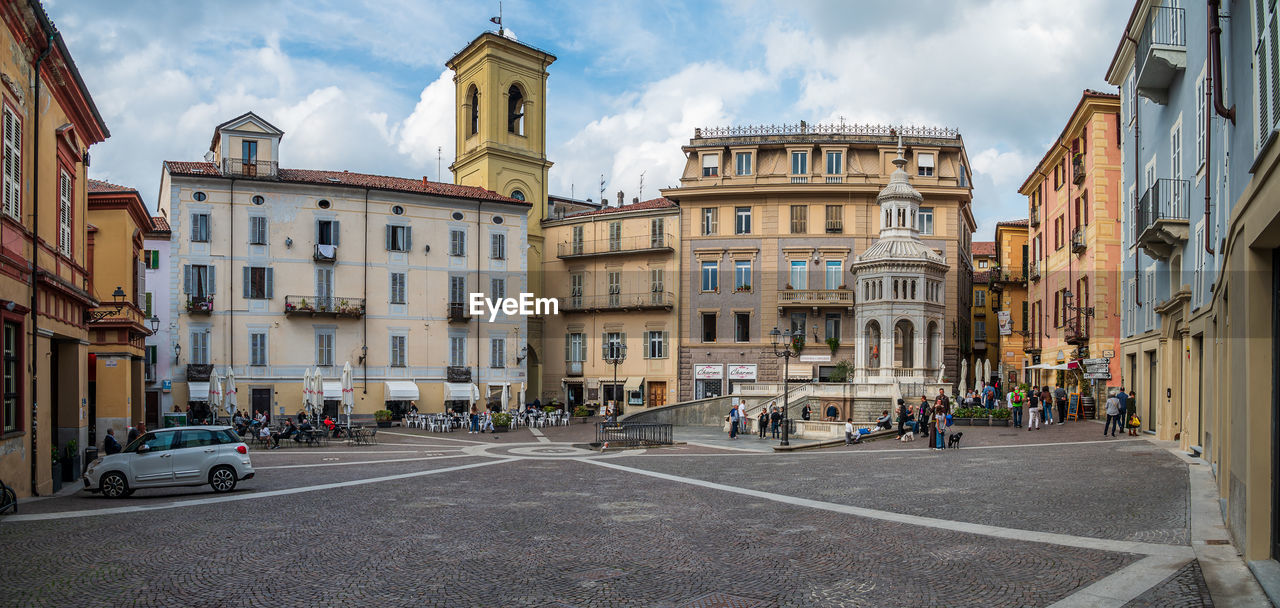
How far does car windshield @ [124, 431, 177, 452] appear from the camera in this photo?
1906 cm

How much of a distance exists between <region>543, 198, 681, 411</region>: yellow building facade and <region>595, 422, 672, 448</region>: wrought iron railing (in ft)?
58.9

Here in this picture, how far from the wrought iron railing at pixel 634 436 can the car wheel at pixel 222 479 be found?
1443 centimetres

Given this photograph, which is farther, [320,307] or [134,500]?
[320,307]

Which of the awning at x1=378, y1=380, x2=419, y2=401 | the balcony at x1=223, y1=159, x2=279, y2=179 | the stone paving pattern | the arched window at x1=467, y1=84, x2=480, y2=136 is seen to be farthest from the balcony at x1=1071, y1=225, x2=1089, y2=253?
the balcony at x1=223, y1=159, x2=279, y2=179

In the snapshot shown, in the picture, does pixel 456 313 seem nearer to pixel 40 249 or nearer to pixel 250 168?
pixel 250 168

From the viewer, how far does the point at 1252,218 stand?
9.37m

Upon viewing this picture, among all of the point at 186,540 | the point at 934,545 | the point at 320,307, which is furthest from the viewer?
the point at 320,307

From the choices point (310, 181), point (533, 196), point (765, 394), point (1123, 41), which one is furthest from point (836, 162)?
point (310, 181)

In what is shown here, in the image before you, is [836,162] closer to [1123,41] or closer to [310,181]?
[1123,41]

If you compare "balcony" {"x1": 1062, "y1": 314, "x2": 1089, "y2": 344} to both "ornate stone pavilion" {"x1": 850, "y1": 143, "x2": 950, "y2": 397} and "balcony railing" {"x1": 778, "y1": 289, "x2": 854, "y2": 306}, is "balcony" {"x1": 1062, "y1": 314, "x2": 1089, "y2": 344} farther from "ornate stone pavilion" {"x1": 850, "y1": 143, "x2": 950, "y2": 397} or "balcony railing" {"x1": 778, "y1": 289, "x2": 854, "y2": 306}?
"balcony railing" {"x1": 778, "y1": 289, "x2": 854, "y2": 306}

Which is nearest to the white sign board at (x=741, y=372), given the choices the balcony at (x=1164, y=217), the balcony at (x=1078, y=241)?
the balcony at (x=1078, y=241)

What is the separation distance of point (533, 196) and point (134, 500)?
144 feet

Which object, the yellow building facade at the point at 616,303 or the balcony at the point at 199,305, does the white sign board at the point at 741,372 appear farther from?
the balcony at the point at 199,305

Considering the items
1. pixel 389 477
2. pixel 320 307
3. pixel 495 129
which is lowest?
pixel 389 477
